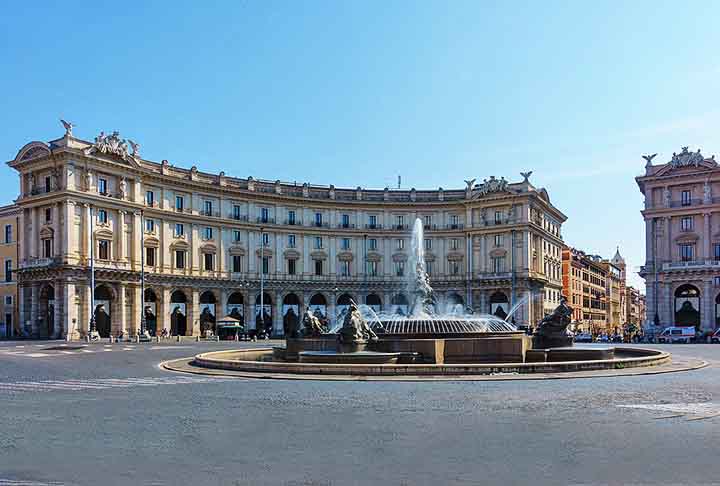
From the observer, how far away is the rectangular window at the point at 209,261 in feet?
259

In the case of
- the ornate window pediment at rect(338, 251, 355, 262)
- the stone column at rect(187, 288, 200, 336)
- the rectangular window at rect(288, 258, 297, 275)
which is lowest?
the stone column at rect(187, 288, 200, 336)

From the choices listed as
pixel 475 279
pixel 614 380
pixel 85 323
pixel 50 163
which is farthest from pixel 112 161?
pixel 614 380

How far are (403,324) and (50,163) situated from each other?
47731 millimetres

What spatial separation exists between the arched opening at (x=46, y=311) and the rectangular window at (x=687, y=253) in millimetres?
66433

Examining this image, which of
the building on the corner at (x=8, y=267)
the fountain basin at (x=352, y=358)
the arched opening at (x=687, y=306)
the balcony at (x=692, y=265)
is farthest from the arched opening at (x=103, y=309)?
the arched opening at (x=687, y=306)

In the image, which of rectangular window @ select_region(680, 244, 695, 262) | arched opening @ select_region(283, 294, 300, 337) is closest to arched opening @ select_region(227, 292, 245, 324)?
arched opening @ select_region(283, 294, 300, 337)

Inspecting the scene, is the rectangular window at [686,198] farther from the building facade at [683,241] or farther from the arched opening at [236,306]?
the arched opening at [236,306]

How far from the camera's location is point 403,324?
28.6 metres

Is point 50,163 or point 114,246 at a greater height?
point 50,163

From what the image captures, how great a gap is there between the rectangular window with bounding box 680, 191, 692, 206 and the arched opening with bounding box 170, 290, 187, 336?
5697 cm

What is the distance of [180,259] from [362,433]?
68.0 metres

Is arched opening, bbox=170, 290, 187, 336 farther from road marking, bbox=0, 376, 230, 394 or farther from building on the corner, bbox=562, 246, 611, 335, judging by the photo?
building on the corner, bbox=562, 246, 611, 335

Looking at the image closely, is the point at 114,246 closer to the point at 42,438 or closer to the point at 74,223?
the point at 74,223

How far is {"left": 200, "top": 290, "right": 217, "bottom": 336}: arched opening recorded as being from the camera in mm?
77688
